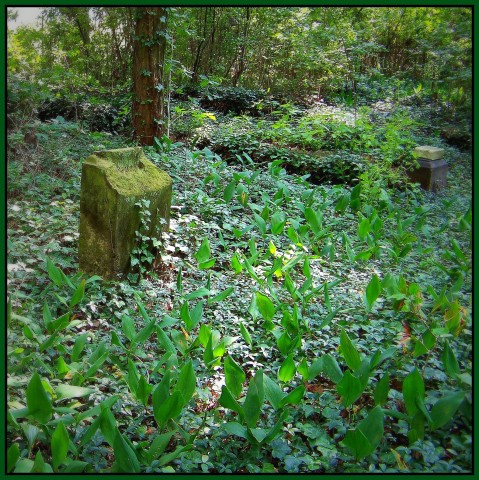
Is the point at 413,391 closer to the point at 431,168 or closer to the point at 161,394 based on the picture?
the point at 161,394

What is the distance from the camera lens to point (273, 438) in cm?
175

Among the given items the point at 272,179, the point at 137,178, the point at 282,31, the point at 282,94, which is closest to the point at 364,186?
the point at 272,179

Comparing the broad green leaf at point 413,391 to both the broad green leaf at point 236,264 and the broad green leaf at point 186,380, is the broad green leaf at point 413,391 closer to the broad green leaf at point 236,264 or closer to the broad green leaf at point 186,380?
the broad green leaf at point 186,380

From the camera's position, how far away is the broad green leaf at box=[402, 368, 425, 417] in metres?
1.70

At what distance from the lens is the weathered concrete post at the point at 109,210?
2.88 meters

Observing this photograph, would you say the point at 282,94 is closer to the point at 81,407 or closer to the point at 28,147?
the point at 28,147

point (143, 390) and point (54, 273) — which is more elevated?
point (54, 273)

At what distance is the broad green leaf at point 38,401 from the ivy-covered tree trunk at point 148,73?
14.1ft

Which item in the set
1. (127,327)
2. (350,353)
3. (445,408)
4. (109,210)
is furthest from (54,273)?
(445,408)

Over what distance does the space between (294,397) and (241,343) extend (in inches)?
27.5

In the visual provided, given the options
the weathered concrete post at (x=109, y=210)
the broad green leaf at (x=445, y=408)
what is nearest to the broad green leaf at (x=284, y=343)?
the broad green leaf at (x=445, y=408)

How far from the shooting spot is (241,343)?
99.0 inches

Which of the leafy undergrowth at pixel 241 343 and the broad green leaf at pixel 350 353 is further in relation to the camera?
the broad green leaf at pixel 350 353

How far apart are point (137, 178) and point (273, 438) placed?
2.00 m
